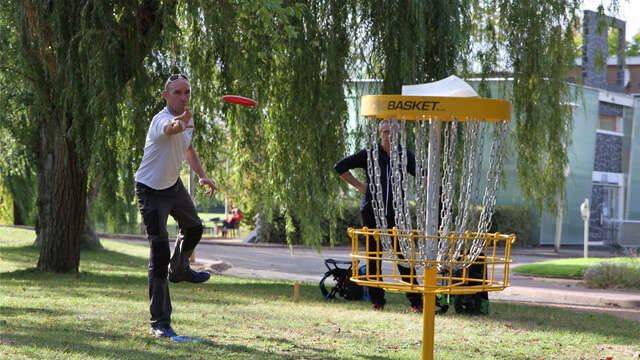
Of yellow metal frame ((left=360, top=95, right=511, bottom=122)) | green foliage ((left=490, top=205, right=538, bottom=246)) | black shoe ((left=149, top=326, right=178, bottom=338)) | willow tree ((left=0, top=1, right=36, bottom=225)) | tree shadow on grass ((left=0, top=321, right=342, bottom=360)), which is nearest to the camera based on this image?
yellow metal frame ((left=360, top=95, right=511, bottom=122))

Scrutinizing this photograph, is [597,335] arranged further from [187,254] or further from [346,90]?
[346,90]

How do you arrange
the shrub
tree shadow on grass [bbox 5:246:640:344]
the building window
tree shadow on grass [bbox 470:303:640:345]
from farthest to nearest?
the building window → the shrub → tree shadow on grass [bbox 5:246:640:344] → tree shadow on grass [bbox 470:303:640:345]

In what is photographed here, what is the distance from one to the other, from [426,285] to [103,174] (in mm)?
7198

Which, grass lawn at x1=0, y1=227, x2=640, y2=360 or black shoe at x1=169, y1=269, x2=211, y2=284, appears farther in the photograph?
black shoe at x1=169, y1=269, x2=211, y2=284

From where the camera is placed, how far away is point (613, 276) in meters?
15.8

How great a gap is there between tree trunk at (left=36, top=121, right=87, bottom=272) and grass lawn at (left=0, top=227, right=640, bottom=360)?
104cm

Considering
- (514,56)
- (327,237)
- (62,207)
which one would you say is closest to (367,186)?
(514,56)

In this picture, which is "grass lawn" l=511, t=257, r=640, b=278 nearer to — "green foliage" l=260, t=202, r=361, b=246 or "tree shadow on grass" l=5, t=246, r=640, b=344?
"tree shadow on grass" l=5, t=246, r=640, b=344

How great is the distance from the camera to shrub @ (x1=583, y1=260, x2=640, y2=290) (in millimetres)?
15570

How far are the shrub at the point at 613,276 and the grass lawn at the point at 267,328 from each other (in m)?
5.75

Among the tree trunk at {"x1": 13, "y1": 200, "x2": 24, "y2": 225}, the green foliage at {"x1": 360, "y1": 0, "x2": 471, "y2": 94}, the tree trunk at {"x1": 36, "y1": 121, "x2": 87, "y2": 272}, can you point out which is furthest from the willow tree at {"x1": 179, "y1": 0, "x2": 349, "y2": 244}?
the tree trunk at {"x1": 13, "y1": 200, "x2": 24, "y2": 225}

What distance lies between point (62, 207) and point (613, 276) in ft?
35.0

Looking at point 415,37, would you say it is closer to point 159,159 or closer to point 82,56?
point 82,56

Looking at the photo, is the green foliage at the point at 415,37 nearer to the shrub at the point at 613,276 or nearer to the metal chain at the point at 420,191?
the metal chain at the point at 420,191
